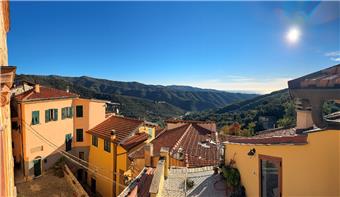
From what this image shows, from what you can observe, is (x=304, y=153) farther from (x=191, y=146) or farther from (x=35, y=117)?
(x=35, y=117)

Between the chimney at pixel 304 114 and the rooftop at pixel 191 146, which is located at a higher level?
the chimney at pixel 304 114

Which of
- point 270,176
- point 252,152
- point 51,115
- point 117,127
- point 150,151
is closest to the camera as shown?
point 270,176

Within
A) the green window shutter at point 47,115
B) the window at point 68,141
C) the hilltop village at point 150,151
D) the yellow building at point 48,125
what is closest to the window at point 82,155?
the yellow building at point 48,125

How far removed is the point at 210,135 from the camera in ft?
65.6

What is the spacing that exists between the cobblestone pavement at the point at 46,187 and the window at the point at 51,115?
4.50 metres

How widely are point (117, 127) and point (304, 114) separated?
18.3 meters

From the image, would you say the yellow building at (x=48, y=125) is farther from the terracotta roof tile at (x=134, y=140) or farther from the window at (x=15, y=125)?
the terracotta roof tile at (x=134, y=140)

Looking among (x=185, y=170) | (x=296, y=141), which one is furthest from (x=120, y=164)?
(x=296, y=141)

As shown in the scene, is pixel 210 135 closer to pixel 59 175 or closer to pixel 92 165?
pixel 92 165

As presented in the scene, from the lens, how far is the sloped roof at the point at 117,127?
69.4 ft

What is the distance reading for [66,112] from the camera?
2406 centimetres

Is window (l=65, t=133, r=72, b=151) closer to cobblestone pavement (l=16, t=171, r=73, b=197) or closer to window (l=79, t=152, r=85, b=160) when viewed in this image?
window (l=79, t=152, r=85, b=160)

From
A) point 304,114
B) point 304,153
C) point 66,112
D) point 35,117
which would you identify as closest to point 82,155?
point 66,112

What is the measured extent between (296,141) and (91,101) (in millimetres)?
21596
